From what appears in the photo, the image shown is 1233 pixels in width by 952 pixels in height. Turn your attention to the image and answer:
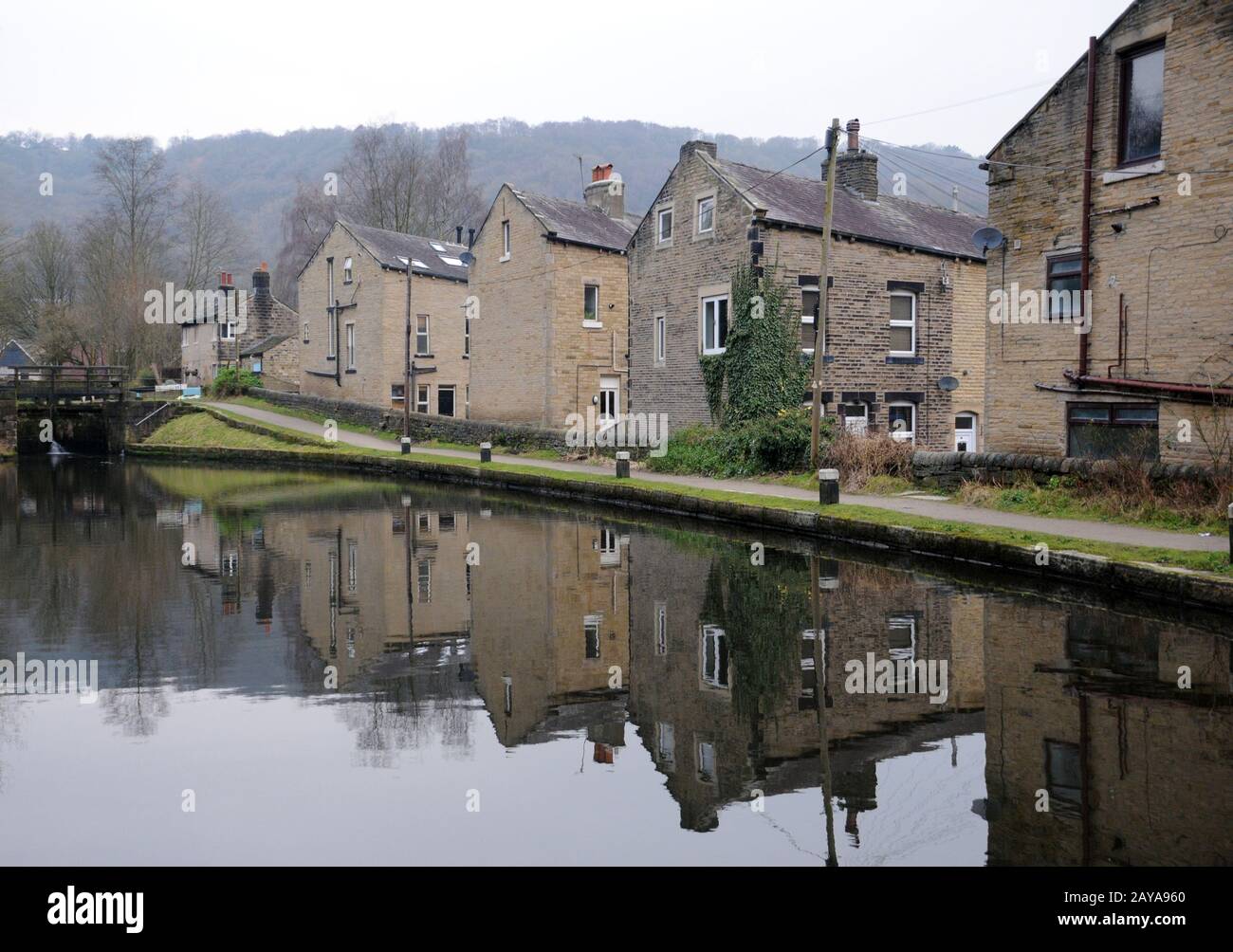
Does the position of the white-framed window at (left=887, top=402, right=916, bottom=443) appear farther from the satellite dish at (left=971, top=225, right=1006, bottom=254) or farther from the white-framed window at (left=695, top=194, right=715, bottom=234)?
the satellite dish at (left=971, top=225, right=1006, bottom=254)

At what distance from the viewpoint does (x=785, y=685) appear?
789cm

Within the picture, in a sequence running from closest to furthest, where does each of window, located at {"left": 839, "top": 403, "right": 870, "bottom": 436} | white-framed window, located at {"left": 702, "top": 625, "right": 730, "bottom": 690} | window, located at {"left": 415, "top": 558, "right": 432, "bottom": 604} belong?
white-framed window, located at {"left": 702, "top": 625, "right": 730, "bottom": 690}, window, located at {"left": 415, "top": 558, "right": 432, "bottom": 604}, window, located at {"left": 839, "top": 403, "right": 870, "bottom": 436}

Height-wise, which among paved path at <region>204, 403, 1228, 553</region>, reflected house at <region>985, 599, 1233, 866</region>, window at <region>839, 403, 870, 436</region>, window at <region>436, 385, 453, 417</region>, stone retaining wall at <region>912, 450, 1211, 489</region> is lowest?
reflected house at <region>985, 599, 1233, 866</region>

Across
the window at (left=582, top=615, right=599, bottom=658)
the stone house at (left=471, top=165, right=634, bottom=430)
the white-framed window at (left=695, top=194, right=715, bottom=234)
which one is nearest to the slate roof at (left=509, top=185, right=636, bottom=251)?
the stone house at (left=471, top=165, right=634, bottom=430)

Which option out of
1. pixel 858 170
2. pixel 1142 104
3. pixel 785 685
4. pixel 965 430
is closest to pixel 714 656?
pixel 785 685

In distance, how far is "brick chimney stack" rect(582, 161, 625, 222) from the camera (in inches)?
1544

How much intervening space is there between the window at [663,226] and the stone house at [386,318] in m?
16.2

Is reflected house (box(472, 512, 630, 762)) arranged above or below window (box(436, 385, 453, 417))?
below

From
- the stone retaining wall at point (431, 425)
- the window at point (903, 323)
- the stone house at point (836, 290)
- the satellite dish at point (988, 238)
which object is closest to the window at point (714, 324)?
the stone house at point (836, 290)

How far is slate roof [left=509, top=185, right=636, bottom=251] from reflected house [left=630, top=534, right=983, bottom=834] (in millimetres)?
23983

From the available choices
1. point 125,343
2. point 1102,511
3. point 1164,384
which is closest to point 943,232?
point 1164,384

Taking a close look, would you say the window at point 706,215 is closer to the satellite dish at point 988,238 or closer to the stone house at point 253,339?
the satellite dish at point 988,238

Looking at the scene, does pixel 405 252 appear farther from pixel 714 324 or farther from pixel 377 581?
pixel 377 581
